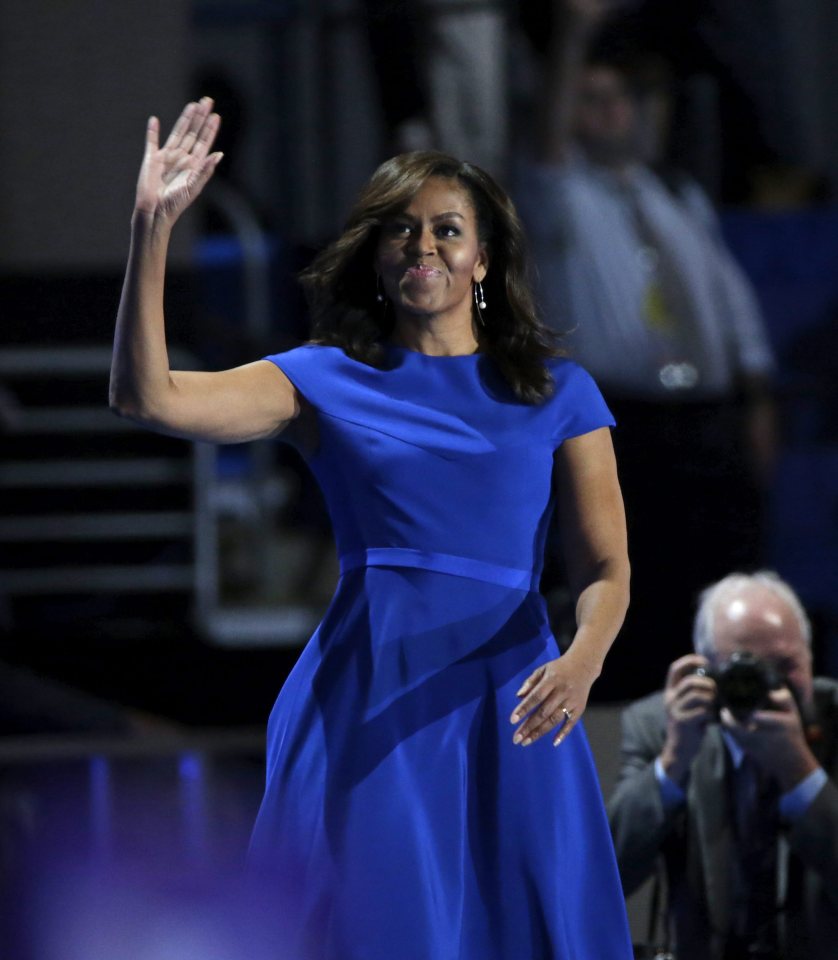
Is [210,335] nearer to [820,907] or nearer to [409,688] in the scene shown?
[820,907]

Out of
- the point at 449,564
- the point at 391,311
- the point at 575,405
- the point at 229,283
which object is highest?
the point at 229,283

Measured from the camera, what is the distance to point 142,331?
60.1 inches

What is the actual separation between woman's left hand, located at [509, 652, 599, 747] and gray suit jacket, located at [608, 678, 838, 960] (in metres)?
0.61

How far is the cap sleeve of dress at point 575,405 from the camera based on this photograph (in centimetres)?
172

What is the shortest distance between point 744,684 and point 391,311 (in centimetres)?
70

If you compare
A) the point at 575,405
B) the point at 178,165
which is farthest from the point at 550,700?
the point at 178,165

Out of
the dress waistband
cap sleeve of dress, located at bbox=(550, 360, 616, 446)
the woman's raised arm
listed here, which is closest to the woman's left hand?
the dress waistband

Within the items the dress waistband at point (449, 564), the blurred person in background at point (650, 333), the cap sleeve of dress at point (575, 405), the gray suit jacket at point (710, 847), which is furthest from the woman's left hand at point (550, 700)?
the blurred person in background at point (650, 333)

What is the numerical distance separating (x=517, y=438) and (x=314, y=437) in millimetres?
194

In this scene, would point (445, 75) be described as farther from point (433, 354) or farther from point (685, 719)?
point (433, 354)

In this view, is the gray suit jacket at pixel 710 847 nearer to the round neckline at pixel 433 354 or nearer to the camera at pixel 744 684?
the camera at pixel 744 684

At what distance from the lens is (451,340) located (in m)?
1.76

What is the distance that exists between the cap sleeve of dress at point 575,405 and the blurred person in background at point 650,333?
8.54 feet

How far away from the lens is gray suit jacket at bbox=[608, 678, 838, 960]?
7.10 ft
